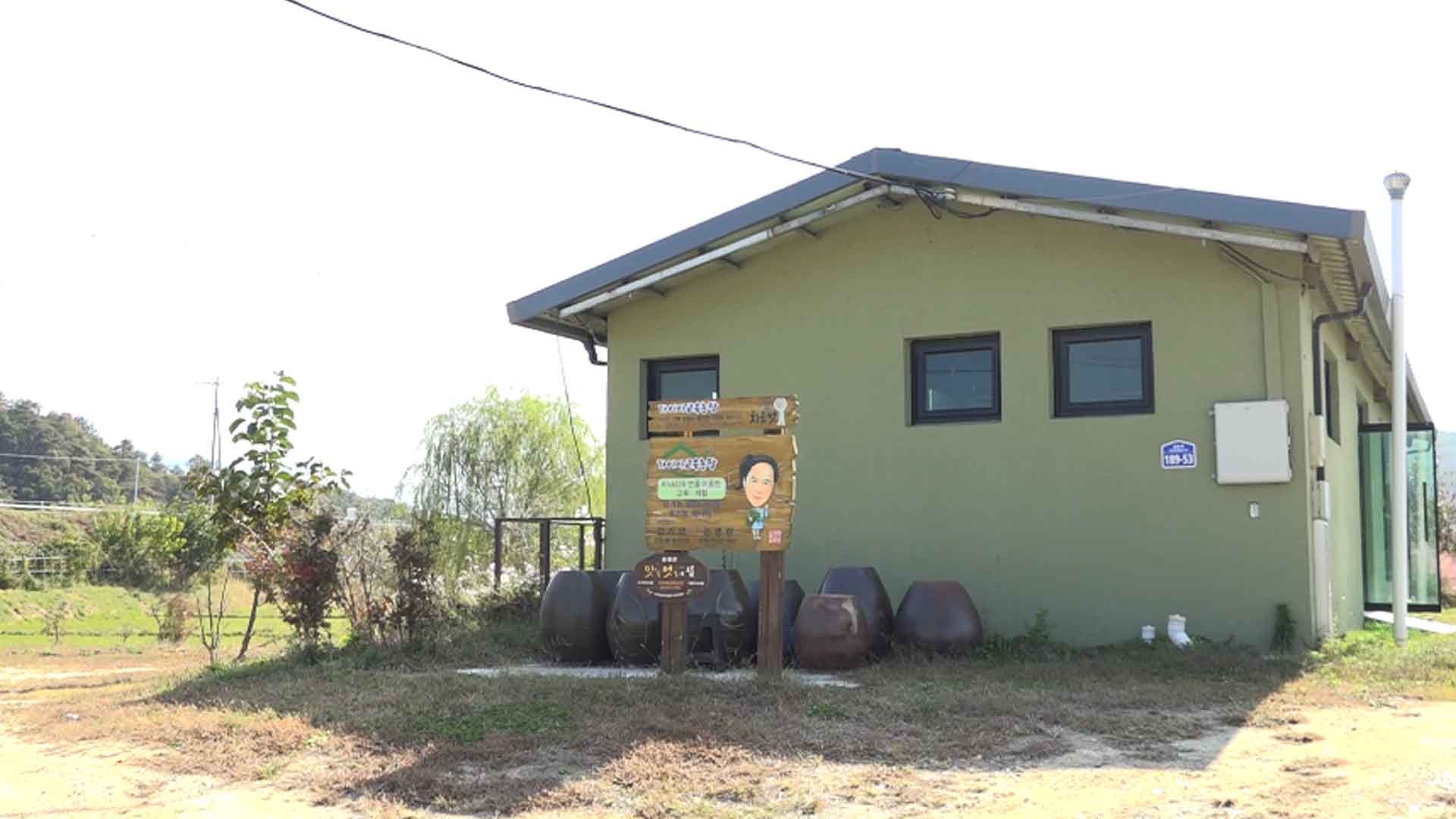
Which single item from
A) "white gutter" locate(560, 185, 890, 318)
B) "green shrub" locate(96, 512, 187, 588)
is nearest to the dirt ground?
"white gutter" locate(560, 185, 890, 318)

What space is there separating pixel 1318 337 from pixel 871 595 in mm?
4729

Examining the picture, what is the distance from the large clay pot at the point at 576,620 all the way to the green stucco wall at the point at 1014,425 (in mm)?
1950

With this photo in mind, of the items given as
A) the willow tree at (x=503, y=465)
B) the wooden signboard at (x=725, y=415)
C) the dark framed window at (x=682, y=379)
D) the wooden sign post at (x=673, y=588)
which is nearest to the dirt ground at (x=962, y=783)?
the wooden sign post at (x=673, y=588)

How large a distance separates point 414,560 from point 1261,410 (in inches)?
287

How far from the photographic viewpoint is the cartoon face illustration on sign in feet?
31.7

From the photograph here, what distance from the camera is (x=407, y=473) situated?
32000 millimetres

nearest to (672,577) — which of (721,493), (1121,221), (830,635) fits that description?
(721,493)

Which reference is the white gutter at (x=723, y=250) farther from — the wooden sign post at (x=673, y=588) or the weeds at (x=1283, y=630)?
the weeds at (x=1283, y=630)

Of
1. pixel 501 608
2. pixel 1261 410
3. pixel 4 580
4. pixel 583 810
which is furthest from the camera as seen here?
pixel 4 580

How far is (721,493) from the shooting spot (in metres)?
9.82

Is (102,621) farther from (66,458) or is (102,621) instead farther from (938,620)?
(66,458)

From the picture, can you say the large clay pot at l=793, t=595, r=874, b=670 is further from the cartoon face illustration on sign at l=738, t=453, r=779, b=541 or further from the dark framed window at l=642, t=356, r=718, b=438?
the dark framed window at l=642, t=356, r=718, b=438

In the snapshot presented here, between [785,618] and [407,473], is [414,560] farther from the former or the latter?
[407,473]

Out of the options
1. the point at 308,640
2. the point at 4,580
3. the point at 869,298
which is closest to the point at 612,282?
the point at 869,298
